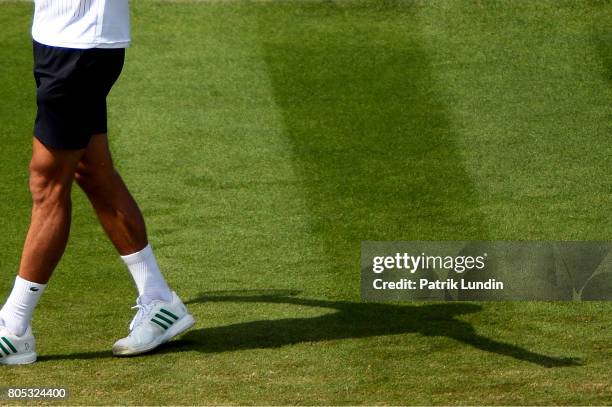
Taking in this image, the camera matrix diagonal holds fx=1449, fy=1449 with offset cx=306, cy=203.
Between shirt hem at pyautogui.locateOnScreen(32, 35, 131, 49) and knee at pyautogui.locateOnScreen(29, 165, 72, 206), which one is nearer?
shirt hem at pyautogui.locateOnScreen(32, 35, 131, 49)

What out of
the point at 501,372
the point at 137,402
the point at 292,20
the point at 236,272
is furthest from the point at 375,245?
the point at 292,20

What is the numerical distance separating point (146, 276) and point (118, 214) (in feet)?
0.94

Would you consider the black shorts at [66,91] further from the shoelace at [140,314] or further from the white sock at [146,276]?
the shoelace at [140,314]

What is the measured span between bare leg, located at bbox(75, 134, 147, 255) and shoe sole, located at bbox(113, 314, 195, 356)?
1.15 ft

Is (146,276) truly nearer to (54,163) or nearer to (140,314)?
(140,314)

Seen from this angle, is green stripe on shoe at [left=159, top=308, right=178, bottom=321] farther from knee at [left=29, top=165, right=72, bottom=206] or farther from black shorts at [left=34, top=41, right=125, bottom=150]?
black shorts at [left=34, top=41, right=125, bottom=150]

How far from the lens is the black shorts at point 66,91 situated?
5598 millimetres

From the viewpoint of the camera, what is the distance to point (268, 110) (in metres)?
9.06

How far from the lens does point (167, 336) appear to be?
5.92m

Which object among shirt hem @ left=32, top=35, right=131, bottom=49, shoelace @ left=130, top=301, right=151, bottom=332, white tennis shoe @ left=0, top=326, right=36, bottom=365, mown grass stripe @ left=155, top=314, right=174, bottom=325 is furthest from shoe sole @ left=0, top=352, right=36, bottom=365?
shirt hem @ left=32, top=35, right=131, bottom=49

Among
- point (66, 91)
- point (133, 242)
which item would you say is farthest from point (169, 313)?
point (66, 91)

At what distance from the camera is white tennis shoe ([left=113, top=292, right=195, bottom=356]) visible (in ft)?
19.0

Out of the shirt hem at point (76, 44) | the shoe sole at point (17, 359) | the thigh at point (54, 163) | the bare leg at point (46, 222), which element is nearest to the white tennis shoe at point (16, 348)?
the shoe sole at point (17, 359)

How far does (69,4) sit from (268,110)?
11.7ft
